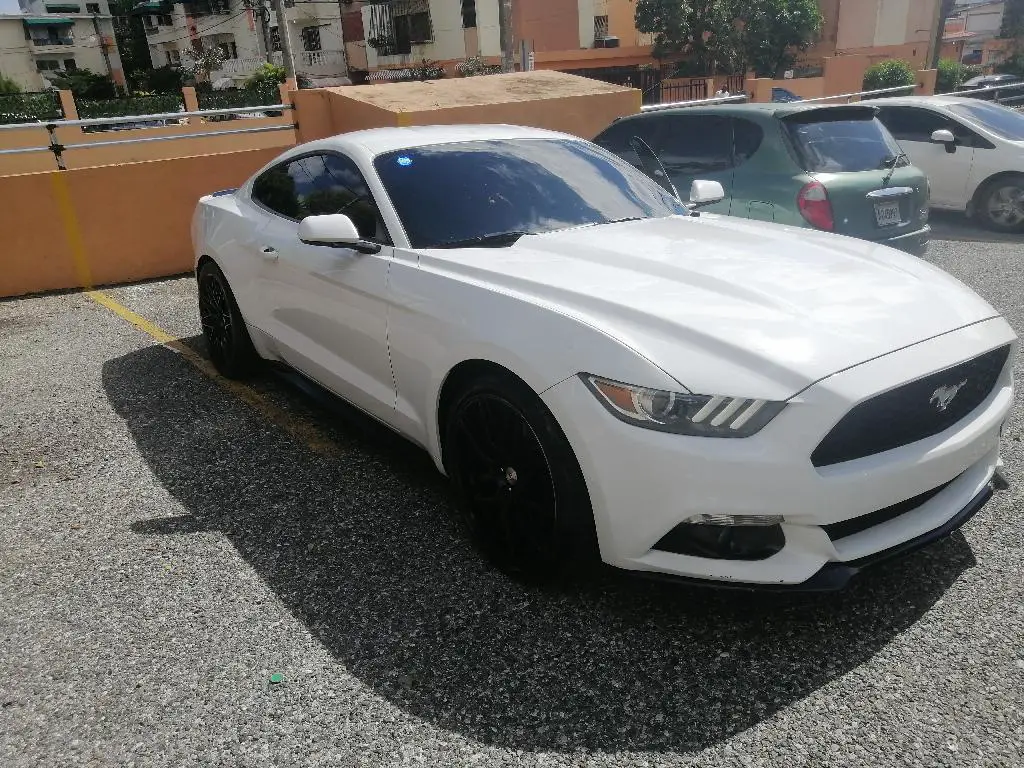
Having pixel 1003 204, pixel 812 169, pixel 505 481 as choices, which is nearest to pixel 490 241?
pixel 505 481

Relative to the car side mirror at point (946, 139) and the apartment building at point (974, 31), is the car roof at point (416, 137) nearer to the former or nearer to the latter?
the car side mirror at point (946, 139)

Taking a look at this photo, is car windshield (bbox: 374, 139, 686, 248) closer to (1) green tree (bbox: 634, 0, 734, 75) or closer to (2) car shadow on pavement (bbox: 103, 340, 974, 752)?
(2) car shadow on pavement (bbox: 103, 340, 974, 752)

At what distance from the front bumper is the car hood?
103mm

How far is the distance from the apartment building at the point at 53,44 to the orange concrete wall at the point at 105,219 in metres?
65.8

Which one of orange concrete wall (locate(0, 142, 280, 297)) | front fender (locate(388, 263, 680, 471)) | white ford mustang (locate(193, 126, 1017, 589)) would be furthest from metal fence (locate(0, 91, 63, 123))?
front fender (locate(388, 263, 680, 471))

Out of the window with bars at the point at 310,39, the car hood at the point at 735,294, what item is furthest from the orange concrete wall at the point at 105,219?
the window with bars at the point at 310,39

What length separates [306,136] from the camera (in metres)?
9.89

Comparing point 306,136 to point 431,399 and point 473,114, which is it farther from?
point 431,399

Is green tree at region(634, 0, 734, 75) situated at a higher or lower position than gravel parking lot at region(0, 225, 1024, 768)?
higher

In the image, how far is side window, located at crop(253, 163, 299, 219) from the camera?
4.44 meters

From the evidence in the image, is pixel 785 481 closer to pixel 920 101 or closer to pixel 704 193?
pixel 704 193

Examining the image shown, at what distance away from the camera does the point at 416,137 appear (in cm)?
407

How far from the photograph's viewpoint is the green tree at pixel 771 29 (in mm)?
38375

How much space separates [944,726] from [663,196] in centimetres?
281
